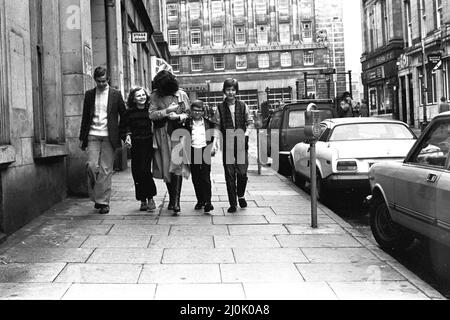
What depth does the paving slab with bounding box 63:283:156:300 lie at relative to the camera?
4090 mm

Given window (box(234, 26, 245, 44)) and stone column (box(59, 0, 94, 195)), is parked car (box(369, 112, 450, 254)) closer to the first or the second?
stone column (box(59, 0, 94, 195))

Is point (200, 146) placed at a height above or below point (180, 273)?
above

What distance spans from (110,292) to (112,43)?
34.8 feet

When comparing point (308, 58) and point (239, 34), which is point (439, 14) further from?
point (239, 34)

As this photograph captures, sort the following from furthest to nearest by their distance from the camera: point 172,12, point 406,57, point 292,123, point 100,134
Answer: point 172,12
point 406,57
point 292,123
point 100,134

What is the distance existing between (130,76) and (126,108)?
9.76 metres

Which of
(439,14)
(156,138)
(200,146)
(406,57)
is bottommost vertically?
(200,146)

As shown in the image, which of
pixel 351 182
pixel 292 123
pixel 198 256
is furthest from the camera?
pixel 292 123

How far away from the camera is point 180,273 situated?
4801mm

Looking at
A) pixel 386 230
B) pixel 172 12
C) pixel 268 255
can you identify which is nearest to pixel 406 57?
pixel 386 230

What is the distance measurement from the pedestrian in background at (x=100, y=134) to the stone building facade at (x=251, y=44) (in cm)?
6204

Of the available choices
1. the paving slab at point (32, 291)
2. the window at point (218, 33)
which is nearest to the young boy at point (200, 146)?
the paving slab at point (32, 291)

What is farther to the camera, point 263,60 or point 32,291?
point 263,60

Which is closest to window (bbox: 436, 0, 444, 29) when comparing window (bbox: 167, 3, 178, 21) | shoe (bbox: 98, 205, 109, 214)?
shoe (bbox: 98, 205, 109, 214)
